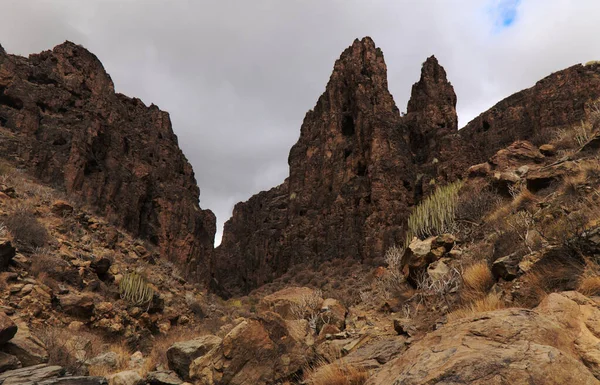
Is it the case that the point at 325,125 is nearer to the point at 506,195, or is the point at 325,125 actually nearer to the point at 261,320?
the point at 506,195

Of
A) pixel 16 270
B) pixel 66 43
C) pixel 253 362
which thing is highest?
pixel 66 43

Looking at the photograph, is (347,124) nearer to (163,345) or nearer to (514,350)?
(163,345)

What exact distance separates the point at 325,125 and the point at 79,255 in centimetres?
3885

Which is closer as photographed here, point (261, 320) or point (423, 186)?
point (261, 320)

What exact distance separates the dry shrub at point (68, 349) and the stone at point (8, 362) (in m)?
0.81

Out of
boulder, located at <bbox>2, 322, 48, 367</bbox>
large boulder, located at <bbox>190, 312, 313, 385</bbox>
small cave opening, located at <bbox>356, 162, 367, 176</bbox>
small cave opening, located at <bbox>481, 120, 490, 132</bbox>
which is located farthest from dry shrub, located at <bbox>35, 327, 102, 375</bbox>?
small cave opening, located at <bbox>481, 120, 490, 132</bbox>

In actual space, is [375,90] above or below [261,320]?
above

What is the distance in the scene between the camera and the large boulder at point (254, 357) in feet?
17.4

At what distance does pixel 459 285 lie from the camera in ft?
18.6

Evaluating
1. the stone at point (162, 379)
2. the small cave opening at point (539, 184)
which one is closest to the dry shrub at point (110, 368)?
the stone at point (162, 379)

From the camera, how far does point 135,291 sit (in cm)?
1159

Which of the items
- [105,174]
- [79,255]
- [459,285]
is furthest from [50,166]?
[459,285]

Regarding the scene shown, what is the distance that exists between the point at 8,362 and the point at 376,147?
1472 inches

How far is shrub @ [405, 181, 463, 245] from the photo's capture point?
10.0 m
